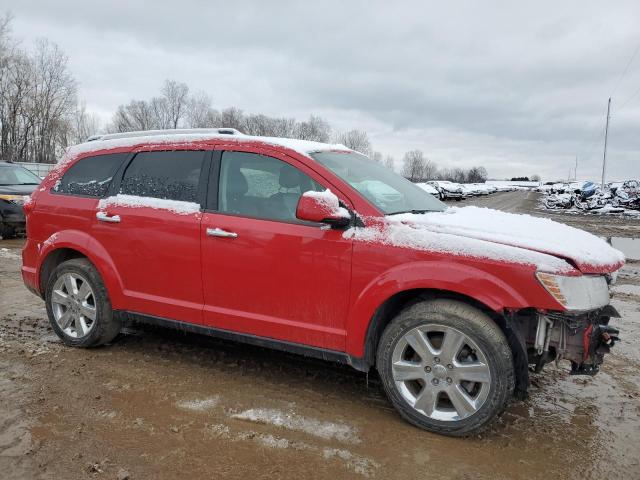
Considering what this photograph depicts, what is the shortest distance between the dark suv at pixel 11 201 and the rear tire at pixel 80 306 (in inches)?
307

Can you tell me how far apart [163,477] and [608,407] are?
303cm

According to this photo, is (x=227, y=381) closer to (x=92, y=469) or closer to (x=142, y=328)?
(x=92, y=469)

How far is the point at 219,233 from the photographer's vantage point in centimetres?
372

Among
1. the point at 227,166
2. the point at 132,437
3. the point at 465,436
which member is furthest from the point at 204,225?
the point at 465,436

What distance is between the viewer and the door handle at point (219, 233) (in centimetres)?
369

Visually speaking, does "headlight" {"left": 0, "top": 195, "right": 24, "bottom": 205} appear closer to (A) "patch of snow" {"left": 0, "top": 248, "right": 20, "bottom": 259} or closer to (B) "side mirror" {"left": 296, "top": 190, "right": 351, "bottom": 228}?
(A) "patch of snow" {"left": 0, "top": 248, "right": 20, "bottom": 259}

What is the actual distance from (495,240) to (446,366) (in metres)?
0.82

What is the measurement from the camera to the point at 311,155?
3775 millimetres

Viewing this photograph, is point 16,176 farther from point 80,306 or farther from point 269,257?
point 269,257

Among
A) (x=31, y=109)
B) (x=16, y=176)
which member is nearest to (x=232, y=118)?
(x=31, y=109)

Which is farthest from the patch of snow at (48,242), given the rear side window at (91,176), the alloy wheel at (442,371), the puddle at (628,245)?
the puddle at (628,245)

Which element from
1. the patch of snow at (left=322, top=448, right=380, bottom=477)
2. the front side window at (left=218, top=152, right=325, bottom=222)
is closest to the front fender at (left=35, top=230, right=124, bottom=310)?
the front side window at (left=218, top=152, right=325, bottom=222)

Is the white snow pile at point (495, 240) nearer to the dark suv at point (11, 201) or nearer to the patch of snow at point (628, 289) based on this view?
the patch of snow at point (628, 289)

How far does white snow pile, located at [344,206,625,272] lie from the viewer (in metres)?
2.95
